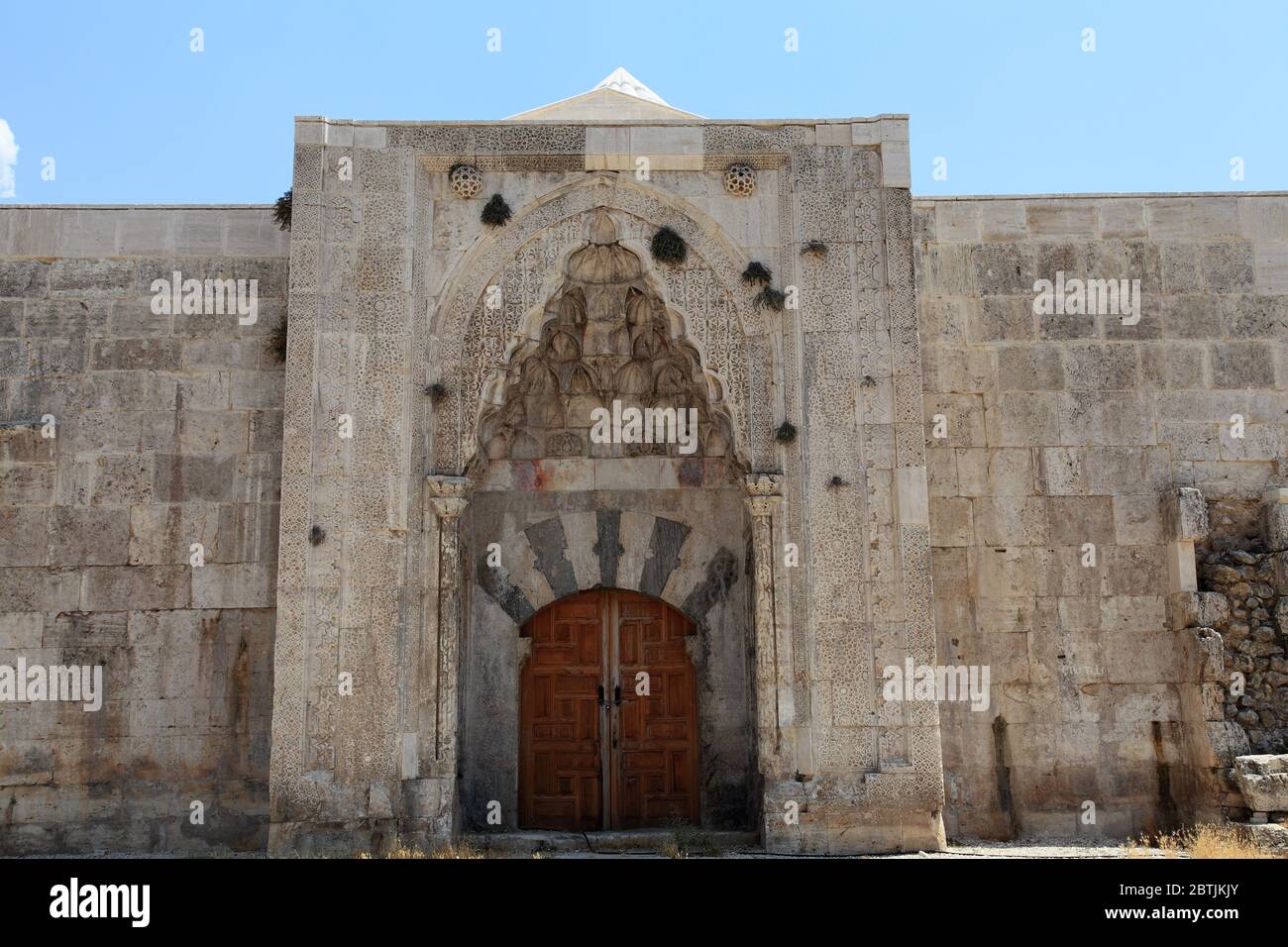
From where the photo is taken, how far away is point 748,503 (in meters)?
8.59

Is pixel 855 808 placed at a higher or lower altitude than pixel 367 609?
lower

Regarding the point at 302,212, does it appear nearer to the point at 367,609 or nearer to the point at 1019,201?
the point at 367,609

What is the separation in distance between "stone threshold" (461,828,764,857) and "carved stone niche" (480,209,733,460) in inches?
107

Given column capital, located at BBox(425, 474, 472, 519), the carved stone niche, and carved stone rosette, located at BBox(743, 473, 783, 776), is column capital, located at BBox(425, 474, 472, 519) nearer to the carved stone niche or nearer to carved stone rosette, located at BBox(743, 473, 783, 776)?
the carved stone niche

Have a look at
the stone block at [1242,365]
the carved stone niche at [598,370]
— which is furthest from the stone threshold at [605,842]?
the stone block at [1242,365]

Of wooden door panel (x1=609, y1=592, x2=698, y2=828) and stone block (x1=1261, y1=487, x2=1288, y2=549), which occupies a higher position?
stone block (x1=1261, y1=487, x2=1288, y2=549)

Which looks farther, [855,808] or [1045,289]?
[1045,289]

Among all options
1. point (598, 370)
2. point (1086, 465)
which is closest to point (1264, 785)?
point (1086, 465)

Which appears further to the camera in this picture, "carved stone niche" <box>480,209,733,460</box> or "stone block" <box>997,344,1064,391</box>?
"stone block" <box>997,344,1064,391</box>

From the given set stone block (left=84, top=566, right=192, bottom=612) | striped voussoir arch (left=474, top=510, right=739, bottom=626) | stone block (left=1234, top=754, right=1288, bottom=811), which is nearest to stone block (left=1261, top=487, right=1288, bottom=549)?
stone block (left=1234, top=754, right=1288, bottom=811)

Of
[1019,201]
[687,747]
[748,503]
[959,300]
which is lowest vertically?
[687,747]

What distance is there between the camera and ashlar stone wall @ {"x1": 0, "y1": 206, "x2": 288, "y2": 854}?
8.96 metres

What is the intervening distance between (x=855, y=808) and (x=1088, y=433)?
3450mm

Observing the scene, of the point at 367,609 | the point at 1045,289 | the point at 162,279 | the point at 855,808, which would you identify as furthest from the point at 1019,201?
the point at 162,279
